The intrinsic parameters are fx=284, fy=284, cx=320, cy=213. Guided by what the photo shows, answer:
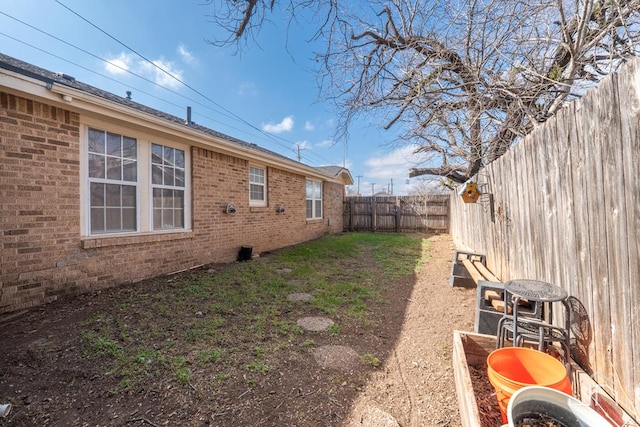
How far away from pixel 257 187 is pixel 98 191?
4160 millimetres

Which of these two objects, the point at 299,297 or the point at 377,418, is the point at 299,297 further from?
the point at 377,418

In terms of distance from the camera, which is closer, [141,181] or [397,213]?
[141,181]

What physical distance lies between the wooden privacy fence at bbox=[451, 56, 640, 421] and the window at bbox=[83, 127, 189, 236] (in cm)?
581

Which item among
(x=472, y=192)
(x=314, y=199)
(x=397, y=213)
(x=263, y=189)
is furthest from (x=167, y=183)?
(x=397, y=213)

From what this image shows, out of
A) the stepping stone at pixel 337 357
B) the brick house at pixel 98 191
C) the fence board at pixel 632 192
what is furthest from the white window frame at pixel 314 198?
the fence board at pixel 632 192

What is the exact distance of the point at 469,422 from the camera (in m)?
1.64

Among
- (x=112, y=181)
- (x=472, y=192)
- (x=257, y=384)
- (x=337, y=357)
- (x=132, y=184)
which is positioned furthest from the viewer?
(x=472, y=192)

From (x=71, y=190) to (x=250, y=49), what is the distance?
128 inches

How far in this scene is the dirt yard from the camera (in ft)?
6.53

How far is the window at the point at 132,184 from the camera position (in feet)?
14.5

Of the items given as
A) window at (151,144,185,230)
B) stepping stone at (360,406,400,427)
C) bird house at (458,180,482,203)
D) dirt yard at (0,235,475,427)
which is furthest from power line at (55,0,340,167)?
bird house at (458,180,482,203)

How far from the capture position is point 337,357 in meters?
2.82

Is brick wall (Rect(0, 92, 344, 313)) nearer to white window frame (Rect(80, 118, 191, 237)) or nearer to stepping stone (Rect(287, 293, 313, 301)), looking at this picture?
white window frame (Rect(80, 118, 191, 237))

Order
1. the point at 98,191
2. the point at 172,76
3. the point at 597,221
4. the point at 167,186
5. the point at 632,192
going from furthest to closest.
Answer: the point at 172,76, the point at 167,186, the point at 98,191, the point at 597,221, the point at 632,192
